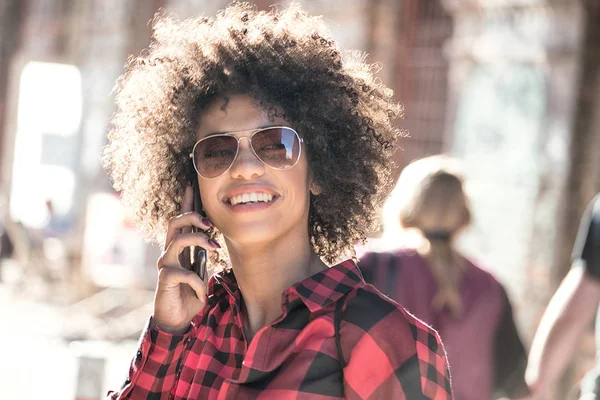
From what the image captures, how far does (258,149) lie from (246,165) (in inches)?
2.1

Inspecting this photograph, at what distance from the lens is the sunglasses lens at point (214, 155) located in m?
2.68

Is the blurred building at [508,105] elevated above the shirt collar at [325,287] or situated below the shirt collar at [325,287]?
above

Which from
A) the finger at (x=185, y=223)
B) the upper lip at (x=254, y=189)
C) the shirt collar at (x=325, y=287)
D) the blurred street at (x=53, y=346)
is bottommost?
the blurred street at (x=53, y=346)

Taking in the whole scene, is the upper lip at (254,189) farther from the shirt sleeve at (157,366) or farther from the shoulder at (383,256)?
the shoulder at (383,256)

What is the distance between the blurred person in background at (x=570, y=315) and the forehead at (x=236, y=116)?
1654 mm

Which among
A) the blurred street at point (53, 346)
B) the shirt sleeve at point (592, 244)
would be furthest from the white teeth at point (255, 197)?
the blurred street at point (53, 346)

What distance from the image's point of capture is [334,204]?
2.96m

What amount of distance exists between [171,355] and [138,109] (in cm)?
85

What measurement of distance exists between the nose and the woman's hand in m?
0.19

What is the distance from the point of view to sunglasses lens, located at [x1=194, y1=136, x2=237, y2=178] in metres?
2.68

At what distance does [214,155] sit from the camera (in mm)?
2711

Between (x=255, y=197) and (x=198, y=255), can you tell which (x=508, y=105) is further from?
(x=255, y=197)

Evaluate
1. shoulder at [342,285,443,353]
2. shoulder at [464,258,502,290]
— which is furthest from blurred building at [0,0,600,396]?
shoulder at [342,285,443,353]

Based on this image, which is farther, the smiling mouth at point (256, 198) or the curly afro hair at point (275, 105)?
the curly afro hair at point (275, 105)
